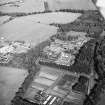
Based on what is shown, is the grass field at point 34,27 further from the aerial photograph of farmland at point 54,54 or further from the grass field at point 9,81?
the grass field at point 9,81

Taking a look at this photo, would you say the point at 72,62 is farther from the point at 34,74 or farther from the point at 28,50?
the point at 28,50

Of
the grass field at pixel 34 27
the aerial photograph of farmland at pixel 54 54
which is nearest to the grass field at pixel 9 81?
the aerial photograph of farmland at pixel 54 54

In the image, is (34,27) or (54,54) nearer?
(54,54)

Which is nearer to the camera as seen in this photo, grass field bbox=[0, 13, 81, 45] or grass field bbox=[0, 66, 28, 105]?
grass field bbox=[0, 66, 28, 105]

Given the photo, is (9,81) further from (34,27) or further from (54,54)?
(34,27)

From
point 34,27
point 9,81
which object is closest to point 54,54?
point 9,81

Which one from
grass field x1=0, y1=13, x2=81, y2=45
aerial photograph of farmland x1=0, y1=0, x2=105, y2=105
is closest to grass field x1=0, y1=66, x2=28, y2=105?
aerial photograph of farmland x1=0, y1=0, x2=105, y2=105

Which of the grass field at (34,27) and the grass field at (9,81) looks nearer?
the grass field at (9,81)

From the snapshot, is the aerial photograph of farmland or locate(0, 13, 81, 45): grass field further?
locate(0, 13, 81, 45): grass field

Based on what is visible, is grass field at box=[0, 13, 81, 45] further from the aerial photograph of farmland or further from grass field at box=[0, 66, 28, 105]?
grass field at box=[0, 66, 28, 105]
